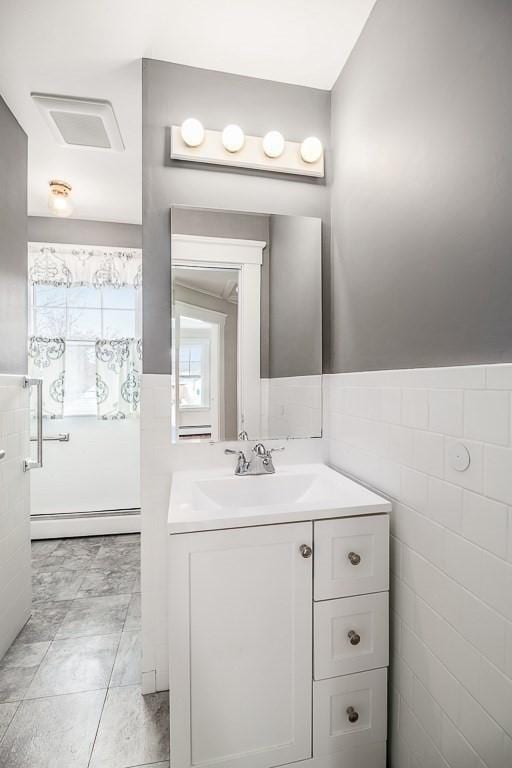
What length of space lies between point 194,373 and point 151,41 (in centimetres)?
137

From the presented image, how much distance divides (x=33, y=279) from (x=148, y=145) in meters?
1.92

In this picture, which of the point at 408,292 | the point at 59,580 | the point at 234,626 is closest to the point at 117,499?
the point at 59,580

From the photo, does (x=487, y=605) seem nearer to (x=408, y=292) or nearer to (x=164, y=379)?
(x=408, y=292)

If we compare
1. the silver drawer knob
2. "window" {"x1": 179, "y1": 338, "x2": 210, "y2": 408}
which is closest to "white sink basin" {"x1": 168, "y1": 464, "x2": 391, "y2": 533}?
"window" {"x1": 179, "y1": 338, "x2": 210, "y2": 408}

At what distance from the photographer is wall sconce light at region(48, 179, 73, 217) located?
257 cm

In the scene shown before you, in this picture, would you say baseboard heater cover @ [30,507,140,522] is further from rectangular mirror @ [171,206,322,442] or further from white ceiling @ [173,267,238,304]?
white ceiling @ [173,267,238,304]

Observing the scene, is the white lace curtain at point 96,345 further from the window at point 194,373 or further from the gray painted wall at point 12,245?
the window at point 194,373

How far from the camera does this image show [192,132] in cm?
162

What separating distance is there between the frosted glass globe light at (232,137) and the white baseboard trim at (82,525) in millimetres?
2800

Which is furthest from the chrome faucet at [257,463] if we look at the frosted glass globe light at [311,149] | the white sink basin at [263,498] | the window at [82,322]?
the window at [82,322]

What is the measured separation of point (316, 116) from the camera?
6.02 feet

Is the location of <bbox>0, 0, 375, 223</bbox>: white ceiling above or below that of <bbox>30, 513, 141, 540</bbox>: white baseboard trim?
above

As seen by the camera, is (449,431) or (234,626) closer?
(449,431)

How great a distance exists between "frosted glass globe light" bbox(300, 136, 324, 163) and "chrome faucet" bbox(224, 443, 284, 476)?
4.36 ft
